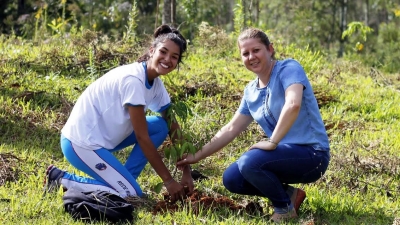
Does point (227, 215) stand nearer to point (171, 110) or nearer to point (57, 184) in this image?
point (171, 110)

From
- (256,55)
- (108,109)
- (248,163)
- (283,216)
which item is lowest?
(283,216)

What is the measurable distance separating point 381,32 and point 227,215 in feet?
46.4

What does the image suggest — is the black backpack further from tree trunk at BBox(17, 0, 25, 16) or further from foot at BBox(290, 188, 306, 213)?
tree trunk at BBox(17, 0, 25, 16)

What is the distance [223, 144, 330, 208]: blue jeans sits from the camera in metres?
4.10

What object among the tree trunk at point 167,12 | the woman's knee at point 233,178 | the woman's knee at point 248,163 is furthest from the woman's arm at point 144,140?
the tree trunk at point 167,12

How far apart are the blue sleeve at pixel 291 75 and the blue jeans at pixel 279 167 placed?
417mm

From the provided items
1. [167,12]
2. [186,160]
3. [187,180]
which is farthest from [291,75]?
[167,12]

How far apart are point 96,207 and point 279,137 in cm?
125

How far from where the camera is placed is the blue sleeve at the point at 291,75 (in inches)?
161

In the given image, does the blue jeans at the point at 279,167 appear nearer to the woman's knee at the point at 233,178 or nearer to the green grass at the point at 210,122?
the woman's knee at the point at 233,178

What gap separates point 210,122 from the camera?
6.29 m

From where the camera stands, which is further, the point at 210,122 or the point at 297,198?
the point at 210,122

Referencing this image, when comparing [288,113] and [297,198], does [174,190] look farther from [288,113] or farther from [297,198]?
[288,113]

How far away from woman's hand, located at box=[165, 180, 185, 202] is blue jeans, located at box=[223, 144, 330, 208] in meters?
0.45
